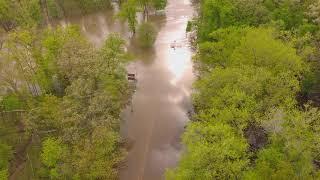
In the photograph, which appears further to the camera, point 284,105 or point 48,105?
point 48,105

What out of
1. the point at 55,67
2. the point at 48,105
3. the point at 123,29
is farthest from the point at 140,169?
the point at 123,29

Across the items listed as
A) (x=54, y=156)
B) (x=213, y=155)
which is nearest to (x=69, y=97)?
(x=54, y=156)

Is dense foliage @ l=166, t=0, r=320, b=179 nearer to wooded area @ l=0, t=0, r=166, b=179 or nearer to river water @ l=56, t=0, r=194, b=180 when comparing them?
river water @ l=56, t=0, r=194, b=180

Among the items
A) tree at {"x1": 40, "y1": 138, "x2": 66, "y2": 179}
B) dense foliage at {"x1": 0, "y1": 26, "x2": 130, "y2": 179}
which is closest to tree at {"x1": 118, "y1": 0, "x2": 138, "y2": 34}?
dense foliage at {"x1": 0, "y1": 26, "x2": 130, "y2": 179}

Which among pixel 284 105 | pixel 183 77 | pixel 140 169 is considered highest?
pixel 284 105

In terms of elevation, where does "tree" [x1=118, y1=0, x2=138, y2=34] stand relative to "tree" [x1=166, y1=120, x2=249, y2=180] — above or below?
above

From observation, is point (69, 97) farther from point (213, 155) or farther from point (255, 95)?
point (255, 95)

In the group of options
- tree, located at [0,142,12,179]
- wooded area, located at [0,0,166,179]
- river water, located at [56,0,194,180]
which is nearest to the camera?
wooded area, located at [0,0,166,179]

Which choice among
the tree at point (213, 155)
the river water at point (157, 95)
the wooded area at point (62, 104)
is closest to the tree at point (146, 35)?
the river water at point (157, 95)

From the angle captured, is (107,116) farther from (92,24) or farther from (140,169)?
(92,24)
